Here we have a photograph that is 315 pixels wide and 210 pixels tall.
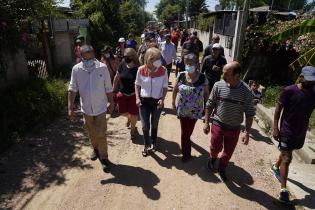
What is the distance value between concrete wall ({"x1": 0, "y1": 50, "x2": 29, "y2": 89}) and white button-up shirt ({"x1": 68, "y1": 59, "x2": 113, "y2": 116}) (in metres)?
3.79

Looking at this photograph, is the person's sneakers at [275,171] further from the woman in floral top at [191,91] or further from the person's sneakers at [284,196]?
the woman in floral top at [191,91]

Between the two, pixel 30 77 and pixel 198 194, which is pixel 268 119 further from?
pixel 30 77

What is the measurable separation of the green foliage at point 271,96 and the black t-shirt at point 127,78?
4.41 metres

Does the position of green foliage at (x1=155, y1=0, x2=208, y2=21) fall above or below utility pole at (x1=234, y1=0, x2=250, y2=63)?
above

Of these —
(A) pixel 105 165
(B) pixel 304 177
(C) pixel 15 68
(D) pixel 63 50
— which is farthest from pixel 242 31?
(D) pixel 63 50

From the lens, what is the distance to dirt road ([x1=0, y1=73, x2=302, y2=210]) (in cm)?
412

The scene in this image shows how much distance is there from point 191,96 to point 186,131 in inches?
26.1

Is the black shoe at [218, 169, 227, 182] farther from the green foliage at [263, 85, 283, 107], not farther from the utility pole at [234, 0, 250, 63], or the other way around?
the utility pole at [234, 0, 250, 63]

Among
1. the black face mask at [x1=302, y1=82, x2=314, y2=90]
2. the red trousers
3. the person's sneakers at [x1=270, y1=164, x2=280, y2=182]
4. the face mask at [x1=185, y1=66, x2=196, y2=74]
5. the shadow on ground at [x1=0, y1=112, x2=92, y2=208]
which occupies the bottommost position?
the shadow on ground at [x1=0, y1=112, x2=92, y2=208]

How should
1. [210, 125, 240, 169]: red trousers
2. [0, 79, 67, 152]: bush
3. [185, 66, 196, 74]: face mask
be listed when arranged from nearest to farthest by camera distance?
[210, 125, 240, 169]: red trousers, [185, 66, 196, 74]: face mask, [0, 79, 67, 152]: bush

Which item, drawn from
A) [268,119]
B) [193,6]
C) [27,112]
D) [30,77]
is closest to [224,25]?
[268,119]

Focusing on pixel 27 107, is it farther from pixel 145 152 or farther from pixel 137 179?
pixel 137 179

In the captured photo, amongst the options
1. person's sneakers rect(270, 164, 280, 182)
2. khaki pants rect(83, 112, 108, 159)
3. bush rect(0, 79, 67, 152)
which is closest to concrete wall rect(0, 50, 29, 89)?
bush rect(0, 79, 67, 152)

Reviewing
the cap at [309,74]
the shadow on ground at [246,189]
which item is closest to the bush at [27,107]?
the shadow on ground at [246,189]
